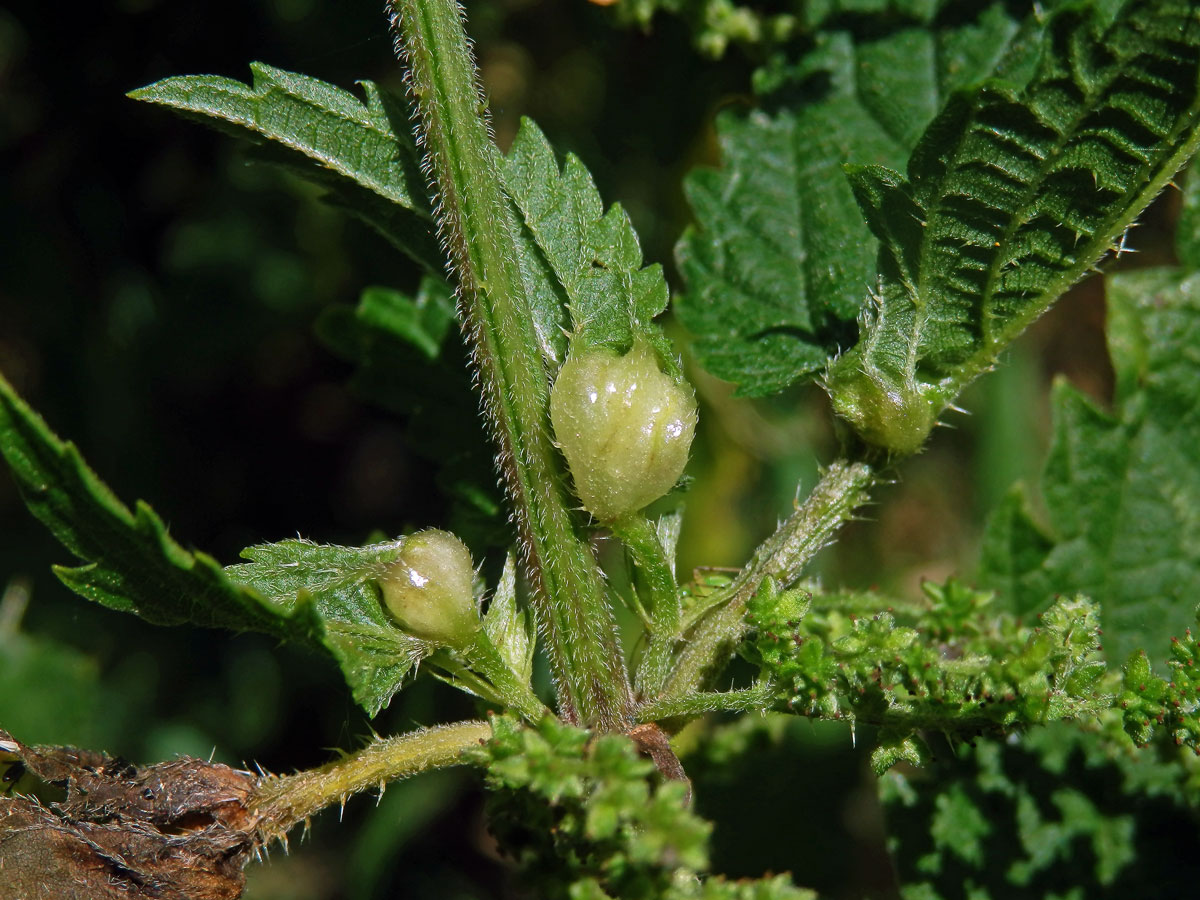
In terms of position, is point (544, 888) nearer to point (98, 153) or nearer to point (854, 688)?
point (854, 688)

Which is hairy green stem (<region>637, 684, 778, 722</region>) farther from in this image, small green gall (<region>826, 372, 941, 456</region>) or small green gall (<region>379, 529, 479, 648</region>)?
small green gall (<region>826, 372, 941, 456</region>)

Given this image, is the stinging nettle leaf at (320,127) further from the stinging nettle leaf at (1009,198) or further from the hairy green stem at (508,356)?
the stinging nettle leaf at (1009,198)

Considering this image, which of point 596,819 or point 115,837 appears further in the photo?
point 115,837

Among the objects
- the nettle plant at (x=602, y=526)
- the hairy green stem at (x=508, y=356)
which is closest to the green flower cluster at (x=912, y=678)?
the nettle plant at (x=602, y=526)

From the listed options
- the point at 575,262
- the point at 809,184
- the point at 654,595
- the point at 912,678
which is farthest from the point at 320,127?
the point at 912,678

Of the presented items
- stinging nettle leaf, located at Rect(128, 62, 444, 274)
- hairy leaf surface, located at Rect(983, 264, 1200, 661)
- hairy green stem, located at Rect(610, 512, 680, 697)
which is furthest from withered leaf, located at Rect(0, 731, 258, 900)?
hairy leaf surface, located at Rect(983, 264, 1200, 661)

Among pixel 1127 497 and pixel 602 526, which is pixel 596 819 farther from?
pixel 1127 497

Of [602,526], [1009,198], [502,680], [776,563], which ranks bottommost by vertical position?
[502,680]
